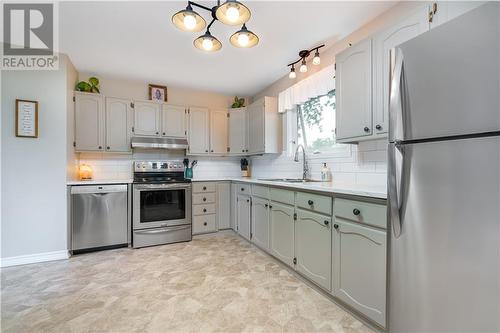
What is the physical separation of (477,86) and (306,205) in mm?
1400

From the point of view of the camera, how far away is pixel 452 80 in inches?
37.7

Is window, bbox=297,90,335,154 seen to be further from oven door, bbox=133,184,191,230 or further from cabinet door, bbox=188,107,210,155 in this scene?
oven door, bbox=133,184,191,230

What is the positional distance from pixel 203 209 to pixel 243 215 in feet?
2.22

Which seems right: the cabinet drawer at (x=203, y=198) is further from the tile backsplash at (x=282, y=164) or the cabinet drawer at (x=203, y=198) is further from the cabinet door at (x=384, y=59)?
the cabinet door at (x=384, y=59)

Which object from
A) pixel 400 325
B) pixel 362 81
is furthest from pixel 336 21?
pixel 400 325

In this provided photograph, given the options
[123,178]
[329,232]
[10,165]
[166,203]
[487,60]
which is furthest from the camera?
[123,178]

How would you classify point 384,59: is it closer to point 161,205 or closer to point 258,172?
point 258,172

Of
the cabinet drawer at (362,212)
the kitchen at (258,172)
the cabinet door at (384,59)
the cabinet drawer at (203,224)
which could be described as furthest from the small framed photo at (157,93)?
the cabinet drawer at (362,212)

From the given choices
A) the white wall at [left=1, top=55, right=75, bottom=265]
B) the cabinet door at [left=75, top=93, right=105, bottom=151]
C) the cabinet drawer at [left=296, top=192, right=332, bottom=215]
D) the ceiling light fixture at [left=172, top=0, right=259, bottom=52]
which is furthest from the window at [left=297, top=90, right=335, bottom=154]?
the white wall at [left=1, top=55, right=75, bottom=265]

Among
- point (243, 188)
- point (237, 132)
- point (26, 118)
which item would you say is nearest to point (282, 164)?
point (243, 188)

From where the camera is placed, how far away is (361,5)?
1.98 m

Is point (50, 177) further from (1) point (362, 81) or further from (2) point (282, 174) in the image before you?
(1) point (362, 81)

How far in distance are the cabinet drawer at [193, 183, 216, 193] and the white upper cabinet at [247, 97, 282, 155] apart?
906 mm

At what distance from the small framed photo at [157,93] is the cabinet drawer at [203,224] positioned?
2.05m
